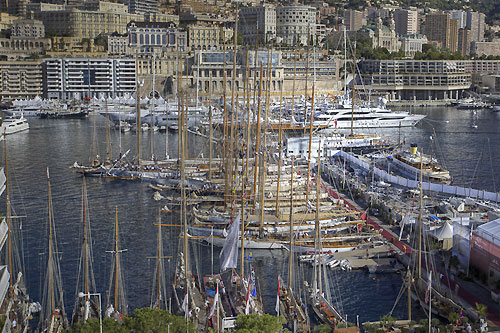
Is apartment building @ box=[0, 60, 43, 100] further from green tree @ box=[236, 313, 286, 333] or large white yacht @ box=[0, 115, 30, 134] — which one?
green tree @ box=[236, 313, 286, 333]

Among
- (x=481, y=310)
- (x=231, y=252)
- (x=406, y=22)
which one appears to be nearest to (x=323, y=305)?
(x=231, y=252)

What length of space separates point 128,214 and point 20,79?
43.8 m

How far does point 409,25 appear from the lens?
351 feet

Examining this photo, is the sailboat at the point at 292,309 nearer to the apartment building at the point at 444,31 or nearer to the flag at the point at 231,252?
the flag at the point at 231,252

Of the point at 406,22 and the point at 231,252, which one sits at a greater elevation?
the point at 406,22

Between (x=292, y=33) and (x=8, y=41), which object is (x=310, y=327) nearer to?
(x=8, y=41)

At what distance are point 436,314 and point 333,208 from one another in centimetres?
646

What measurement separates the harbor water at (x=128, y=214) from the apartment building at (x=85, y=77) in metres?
17.0

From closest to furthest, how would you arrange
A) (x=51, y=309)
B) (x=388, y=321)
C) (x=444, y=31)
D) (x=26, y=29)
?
(x=388, y=321) < (x=51, y=309) < (x=26, y=29) < (x=444, y=31)

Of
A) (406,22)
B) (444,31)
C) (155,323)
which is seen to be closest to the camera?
(155,323)

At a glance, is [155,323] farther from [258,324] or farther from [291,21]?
[291,21]

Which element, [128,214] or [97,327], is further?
[128,214]

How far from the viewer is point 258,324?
12.4 meters

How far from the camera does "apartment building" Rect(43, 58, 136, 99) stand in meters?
63.3
